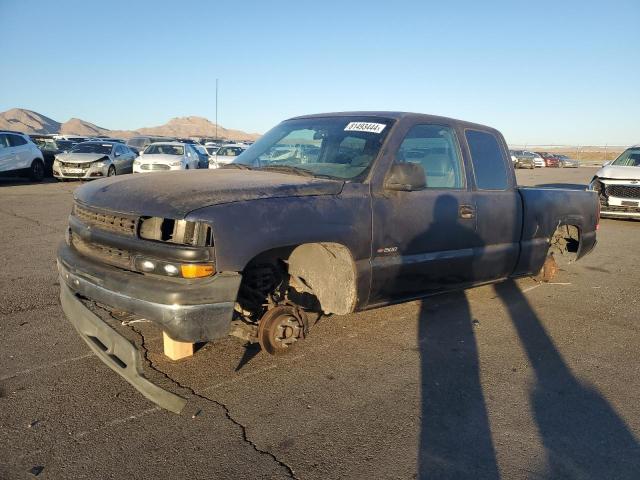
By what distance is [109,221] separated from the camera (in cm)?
306

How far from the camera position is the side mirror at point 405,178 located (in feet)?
12.0

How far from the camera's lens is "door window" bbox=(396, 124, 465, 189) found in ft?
13.3

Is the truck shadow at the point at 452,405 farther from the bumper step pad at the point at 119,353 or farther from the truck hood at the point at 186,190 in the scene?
the truck hood at the point at 186,190

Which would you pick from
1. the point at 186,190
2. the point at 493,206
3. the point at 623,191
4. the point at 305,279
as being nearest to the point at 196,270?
the point at 186,190

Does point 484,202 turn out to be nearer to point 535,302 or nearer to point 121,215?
point 535,302

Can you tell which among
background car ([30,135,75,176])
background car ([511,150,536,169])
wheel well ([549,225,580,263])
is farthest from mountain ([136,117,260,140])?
wheel well ([549,225,580,263])

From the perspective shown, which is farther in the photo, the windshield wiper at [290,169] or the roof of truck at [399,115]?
the roof of truck at [399,115]

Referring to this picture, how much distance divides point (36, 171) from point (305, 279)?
16110mm

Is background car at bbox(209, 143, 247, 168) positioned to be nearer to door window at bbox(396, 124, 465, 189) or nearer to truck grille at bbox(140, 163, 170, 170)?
truck grille at bbox(140, 163, 170, 170)

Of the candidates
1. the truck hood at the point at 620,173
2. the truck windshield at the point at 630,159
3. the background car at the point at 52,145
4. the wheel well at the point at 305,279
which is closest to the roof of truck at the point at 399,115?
the wheel well at the point at 305,279

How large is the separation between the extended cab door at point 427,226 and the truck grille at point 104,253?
1657 mm

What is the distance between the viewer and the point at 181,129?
14150 cm

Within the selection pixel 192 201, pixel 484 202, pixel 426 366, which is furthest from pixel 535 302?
pixel 192 201

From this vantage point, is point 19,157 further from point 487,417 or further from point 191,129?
point 191,129
